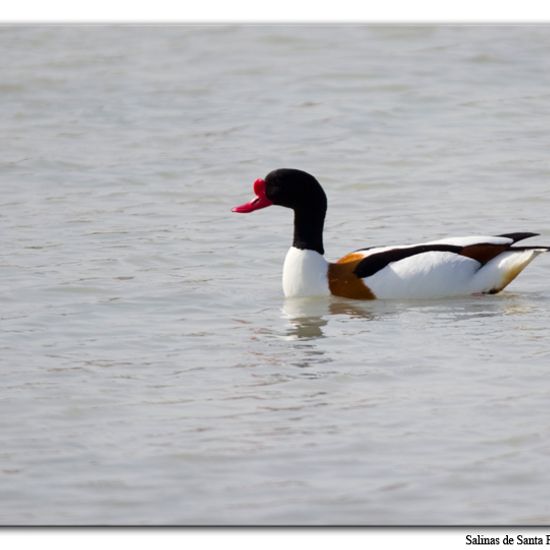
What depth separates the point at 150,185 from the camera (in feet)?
50.1

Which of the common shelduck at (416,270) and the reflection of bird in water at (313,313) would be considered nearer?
the reflection of bird in water at (313,313)

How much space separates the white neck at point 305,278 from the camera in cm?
1118

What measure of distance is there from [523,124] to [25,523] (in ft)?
39.2

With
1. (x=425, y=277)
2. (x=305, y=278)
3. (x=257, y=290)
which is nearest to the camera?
(x=425, y=277)

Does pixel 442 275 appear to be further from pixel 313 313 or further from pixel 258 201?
pixel 258 201

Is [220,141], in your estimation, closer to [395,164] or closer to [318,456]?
[395,164]

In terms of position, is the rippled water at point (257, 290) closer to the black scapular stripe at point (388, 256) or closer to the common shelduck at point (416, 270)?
the common shelduck at point (416, 270)

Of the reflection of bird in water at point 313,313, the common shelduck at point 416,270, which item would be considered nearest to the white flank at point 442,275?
the common shelduck at point 416,270

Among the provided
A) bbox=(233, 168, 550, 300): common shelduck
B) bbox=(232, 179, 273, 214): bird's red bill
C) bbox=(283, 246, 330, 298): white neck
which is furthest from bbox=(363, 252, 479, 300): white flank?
bbox=(232, 179, 273, 214): bird's red bill

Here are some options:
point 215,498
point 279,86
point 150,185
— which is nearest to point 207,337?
point 215,498

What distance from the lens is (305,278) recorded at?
36.7 ft

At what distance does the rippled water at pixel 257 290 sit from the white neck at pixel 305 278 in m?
0.11

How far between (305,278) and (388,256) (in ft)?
2.01

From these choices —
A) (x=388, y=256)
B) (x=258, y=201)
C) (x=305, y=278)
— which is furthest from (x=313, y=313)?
(x=258, y=201)
